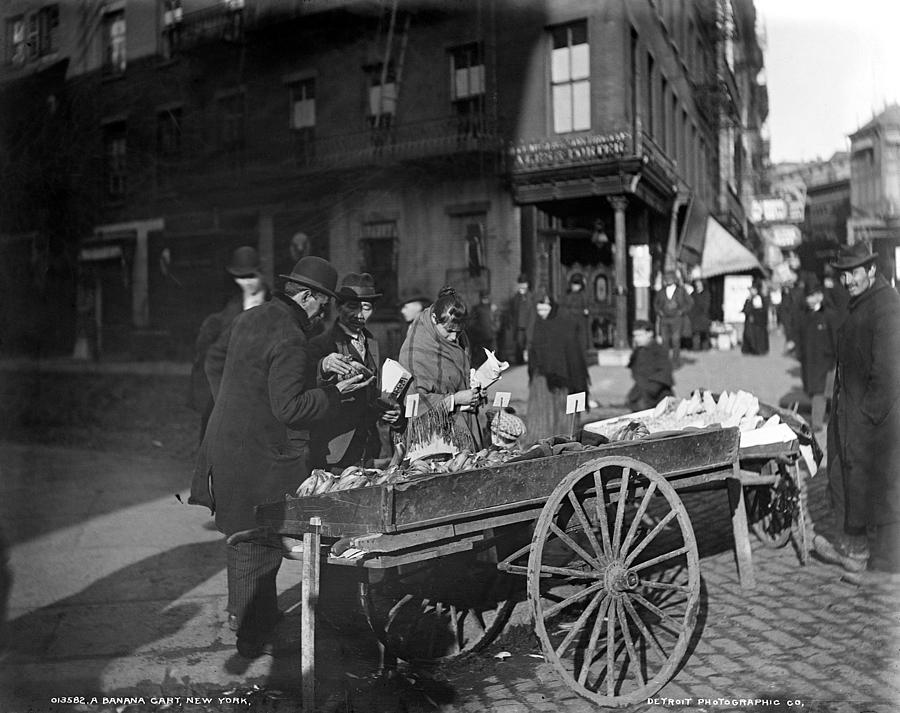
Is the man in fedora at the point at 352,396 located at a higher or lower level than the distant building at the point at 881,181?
lower

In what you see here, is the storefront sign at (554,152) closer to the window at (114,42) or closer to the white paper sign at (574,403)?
the window at (114,42)

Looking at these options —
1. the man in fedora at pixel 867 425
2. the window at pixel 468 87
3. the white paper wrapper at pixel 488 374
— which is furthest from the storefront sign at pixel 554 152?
the white paper wrapper at pixel 488 374

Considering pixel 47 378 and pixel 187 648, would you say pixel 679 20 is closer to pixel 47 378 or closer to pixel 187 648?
pixel 47 378

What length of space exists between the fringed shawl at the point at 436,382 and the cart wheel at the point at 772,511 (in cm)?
208

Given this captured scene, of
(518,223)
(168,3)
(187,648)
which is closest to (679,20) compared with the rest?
(518,223)

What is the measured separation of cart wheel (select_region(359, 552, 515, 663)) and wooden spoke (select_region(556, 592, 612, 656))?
68cm

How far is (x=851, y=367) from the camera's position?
5102 millimetres

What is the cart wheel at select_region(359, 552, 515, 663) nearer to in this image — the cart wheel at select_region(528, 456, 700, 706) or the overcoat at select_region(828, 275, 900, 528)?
the cart wheel at select_region(528, 456, 700, 706)

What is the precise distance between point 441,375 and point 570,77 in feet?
18.5

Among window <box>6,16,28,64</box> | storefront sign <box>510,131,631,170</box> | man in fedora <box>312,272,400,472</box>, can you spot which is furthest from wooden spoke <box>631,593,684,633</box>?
storefront sign <box>510,131,631,170</box>

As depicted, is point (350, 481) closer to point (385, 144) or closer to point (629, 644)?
point (629, 644)

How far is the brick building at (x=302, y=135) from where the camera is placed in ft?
17.8

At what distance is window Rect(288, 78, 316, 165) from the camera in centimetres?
702

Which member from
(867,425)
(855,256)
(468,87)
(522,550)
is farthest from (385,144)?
(522,550)
